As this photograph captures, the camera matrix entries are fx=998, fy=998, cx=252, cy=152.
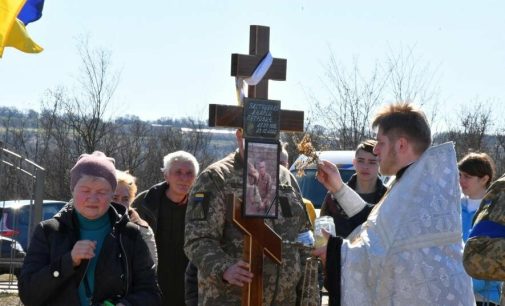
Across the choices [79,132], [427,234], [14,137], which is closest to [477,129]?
[79,132]

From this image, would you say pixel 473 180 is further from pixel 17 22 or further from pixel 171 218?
pixel 17 22

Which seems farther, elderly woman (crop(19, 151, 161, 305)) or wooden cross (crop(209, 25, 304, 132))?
wooden cross (crop(209, 25, 304, 132))

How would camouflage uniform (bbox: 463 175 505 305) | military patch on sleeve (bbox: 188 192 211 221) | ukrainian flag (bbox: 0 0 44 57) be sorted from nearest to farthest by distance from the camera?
camouflage uniform (bbox: 463 175 505 305)
military patch on sleeve (bbox: 188 192 211 221)
ukrainian flag (bbox: 0 0 44 57)

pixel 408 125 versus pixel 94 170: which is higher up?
pixel 408 125

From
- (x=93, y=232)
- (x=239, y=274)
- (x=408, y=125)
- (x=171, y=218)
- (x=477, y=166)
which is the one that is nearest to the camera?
(x=408, y=125)

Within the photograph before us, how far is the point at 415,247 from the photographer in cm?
525

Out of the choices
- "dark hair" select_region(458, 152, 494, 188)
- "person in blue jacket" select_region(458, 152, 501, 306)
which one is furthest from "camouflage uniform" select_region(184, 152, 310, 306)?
"dark hair" select_region(458, 152, 494, 188)

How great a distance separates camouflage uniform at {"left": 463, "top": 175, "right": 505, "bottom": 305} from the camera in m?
4.39

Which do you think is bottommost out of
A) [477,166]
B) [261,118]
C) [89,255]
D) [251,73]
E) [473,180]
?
[89,255]

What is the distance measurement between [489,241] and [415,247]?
83 centimetres

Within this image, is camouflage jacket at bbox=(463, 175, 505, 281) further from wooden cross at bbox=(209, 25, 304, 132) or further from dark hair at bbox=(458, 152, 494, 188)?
dark hair at bbox=(458, 152, 494, 188)

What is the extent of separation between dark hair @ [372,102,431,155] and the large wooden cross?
3.64ft

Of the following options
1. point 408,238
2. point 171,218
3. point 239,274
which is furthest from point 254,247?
point 171,218

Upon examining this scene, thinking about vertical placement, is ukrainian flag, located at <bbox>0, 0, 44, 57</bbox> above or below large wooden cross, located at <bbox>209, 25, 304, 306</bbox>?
above
